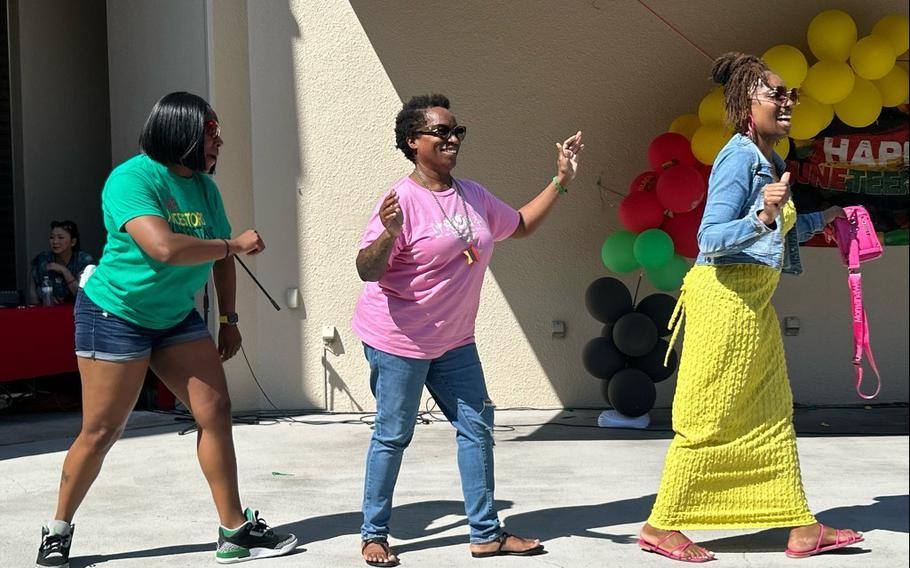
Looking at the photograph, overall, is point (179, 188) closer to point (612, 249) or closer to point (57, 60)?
point (612, 249)

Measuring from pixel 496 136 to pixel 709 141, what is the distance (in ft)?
5.24

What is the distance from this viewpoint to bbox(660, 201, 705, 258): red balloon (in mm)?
6984

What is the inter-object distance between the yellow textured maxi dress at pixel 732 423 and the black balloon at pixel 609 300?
115 inches

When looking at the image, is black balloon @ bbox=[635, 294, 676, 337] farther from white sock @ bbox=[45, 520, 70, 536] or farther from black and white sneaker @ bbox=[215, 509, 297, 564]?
white sock @ bbox=[45, 520, 70, 536]

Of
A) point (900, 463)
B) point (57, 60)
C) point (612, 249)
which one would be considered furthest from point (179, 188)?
point (57, 60)

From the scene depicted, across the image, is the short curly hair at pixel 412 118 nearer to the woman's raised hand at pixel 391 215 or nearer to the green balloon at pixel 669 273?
the woman's raised hand at pixel 391 215

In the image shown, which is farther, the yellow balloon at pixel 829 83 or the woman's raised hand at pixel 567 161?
the yellow balloon at pixel 829 83

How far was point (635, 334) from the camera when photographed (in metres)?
7.07

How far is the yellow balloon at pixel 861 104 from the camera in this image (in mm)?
6949

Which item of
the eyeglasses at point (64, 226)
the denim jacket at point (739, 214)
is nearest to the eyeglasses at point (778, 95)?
the denim jacket at point (739, 214)

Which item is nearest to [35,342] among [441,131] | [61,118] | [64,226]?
[64,226]

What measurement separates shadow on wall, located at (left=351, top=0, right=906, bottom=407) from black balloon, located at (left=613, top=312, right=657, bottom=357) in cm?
87

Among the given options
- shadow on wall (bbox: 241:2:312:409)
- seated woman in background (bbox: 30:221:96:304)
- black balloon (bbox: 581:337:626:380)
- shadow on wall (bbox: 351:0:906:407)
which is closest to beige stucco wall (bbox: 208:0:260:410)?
shadow on wall (bbox: 241:2:312:409)

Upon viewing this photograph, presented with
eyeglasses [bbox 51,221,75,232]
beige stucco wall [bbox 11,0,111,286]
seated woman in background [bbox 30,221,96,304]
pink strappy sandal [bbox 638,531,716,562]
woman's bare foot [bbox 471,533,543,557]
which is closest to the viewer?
pink strappy sandal [bbox 638,531,716,562]
